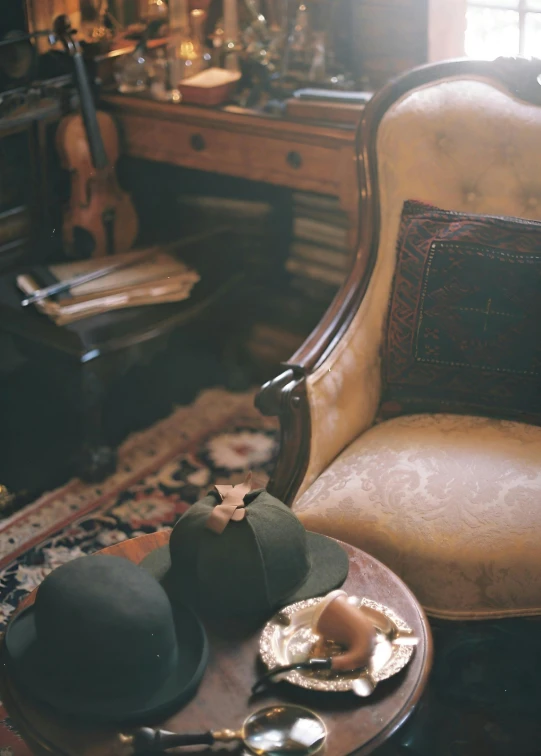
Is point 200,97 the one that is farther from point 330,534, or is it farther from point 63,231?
point 330,534

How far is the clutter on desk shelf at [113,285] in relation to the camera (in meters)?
2.33

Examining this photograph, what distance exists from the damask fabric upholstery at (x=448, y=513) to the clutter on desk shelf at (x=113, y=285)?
96 centimetres

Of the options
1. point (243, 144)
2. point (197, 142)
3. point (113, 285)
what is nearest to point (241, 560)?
point (113, 285)

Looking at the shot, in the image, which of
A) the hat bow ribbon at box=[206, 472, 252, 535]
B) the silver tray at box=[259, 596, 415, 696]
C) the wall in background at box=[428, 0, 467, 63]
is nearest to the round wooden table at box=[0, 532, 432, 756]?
the silver tray at box=[259, 596, 415, 696]

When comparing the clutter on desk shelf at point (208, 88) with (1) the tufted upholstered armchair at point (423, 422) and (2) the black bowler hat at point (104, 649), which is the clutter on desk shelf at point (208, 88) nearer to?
(1) the tufted upholstered armchair at point (423, 422)

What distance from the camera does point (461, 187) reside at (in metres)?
1.82

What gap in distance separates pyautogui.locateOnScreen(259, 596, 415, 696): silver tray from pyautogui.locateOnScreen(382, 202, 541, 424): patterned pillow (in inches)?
24.5

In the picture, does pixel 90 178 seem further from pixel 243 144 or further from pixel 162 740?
pixel 162 740

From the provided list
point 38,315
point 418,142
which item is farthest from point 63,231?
point 418,142

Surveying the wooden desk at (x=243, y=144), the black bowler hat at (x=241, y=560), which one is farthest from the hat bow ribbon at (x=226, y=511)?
the wooden desk at (x=243, y=144)

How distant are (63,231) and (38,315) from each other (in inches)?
19.2

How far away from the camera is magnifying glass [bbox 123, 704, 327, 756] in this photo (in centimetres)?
99

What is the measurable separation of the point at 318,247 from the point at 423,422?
1.07 metres

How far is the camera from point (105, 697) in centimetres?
103
